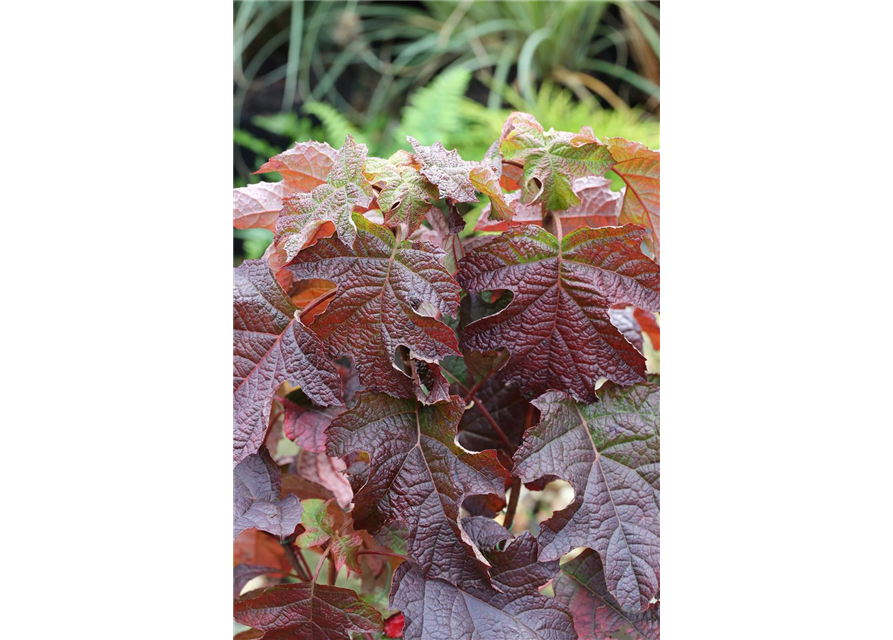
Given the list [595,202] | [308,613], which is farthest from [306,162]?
[308,613]

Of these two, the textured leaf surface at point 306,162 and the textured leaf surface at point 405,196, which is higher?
the textured leaf surface at point 306,162

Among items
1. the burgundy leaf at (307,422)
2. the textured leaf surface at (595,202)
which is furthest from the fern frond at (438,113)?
the burgundy leaf at (307,422)

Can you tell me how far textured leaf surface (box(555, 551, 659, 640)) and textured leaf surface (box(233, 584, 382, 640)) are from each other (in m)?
0.17

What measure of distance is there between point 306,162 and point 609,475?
393 mm

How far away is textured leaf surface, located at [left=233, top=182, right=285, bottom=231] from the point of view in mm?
686

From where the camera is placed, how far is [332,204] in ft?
1.88

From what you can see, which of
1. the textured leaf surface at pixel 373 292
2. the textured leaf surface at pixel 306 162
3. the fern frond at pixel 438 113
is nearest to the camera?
the textured leaf surface at pixel 373 292

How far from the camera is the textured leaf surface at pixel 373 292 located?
0.56 metres

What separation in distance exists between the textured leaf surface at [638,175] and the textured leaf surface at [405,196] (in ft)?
0.59

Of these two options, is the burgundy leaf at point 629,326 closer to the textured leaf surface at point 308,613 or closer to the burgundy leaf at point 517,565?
the burgundy leaf at point 517,565

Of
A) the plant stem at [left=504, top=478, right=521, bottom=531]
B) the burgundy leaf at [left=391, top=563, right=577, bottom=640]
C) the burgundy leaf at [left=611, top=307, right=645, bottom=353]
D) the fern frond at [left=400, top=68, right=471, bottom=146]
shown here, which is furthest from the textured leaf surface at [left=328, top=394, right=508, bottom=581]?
the fern frond at [left=400, top=68, right=471, bottom=146]

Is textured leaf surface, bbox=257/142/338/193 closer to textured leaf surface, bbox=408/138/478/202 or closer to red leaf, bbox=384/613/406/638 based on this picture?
textured leaf surface, bbox=408/138/478/202
